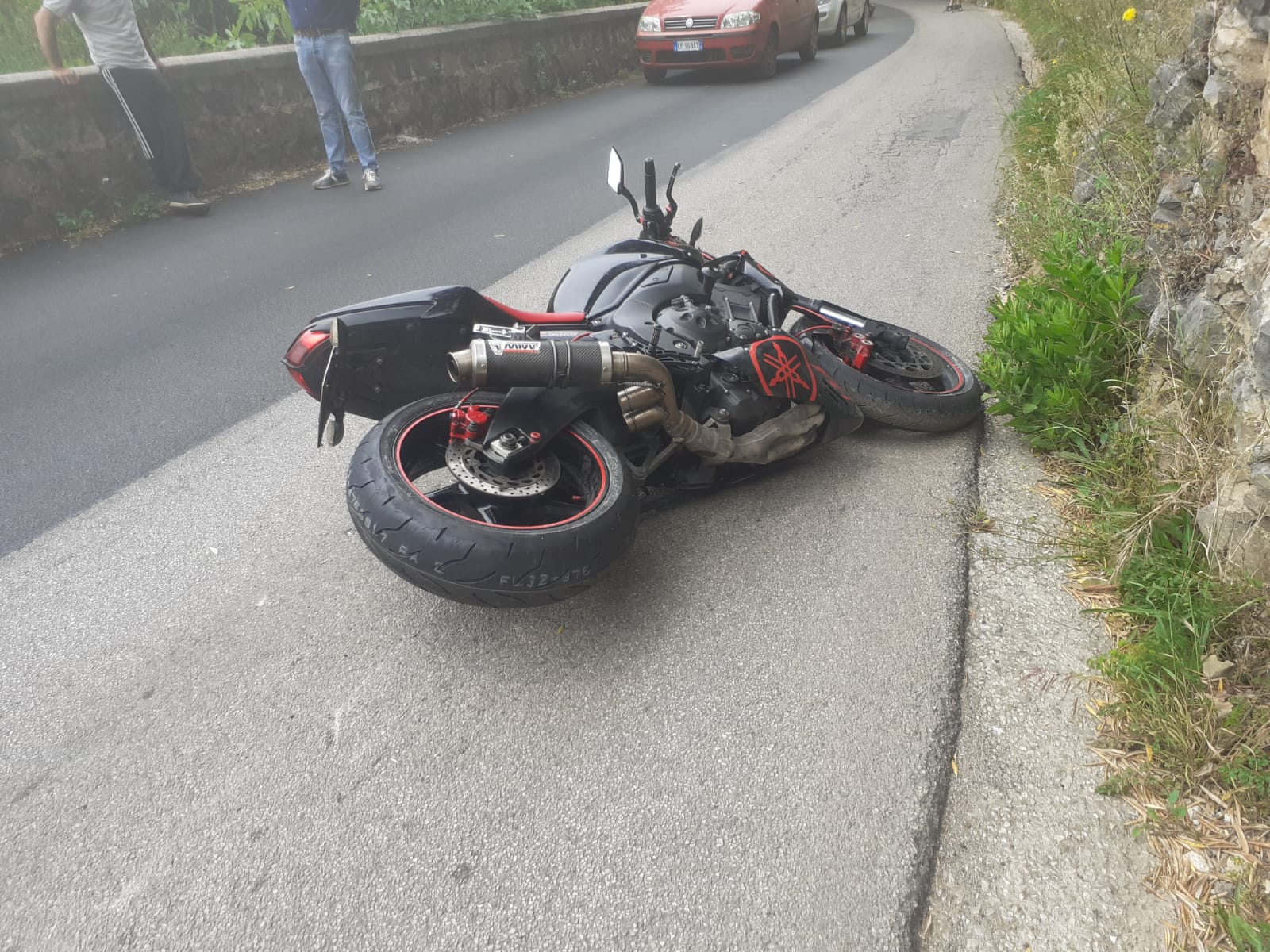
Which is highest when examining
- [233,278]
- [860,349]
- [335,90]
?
[335,90]

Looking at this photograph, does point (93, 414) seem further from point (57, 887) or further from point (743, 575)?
point (743, 575)

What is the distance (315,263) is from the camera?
609 cm

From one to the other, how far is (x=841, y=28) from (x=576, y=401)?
1640 cm

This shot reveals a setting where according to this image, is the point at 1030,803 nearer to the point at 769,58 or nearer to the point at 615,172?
the point at 615,172

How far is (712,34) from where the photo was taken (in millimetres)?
12305

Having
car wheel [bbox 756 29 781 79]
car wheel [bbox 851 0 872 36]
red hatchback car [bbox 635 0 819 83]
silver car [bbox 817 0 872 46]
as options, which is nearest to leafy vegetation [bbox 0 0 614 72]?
red hatchback car [bbox 635 0 819 83]

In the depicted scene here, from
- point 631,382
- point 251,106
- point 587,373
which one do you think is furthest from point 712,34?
point 587,373

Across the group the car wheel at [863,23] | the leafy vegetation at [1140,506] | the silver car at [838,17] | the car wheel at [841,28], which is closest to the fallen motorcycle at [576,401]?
the leafy vegetation at [1140,506]

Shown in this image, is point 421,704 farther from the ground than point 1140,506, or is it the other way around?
point 1140,506

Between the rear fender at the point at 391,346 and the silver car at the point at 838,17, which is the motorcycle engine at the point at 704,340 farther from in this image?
the silver car at the point at 838,17

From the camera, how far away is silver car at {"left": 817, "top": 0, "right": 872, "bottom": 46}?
15.9 m

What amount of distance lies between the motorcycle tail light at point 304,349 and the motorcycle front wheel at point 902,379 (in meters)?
1.93

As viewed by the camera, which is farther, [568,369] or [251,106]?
[251,106]

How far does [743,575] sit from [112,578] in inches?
84.5
